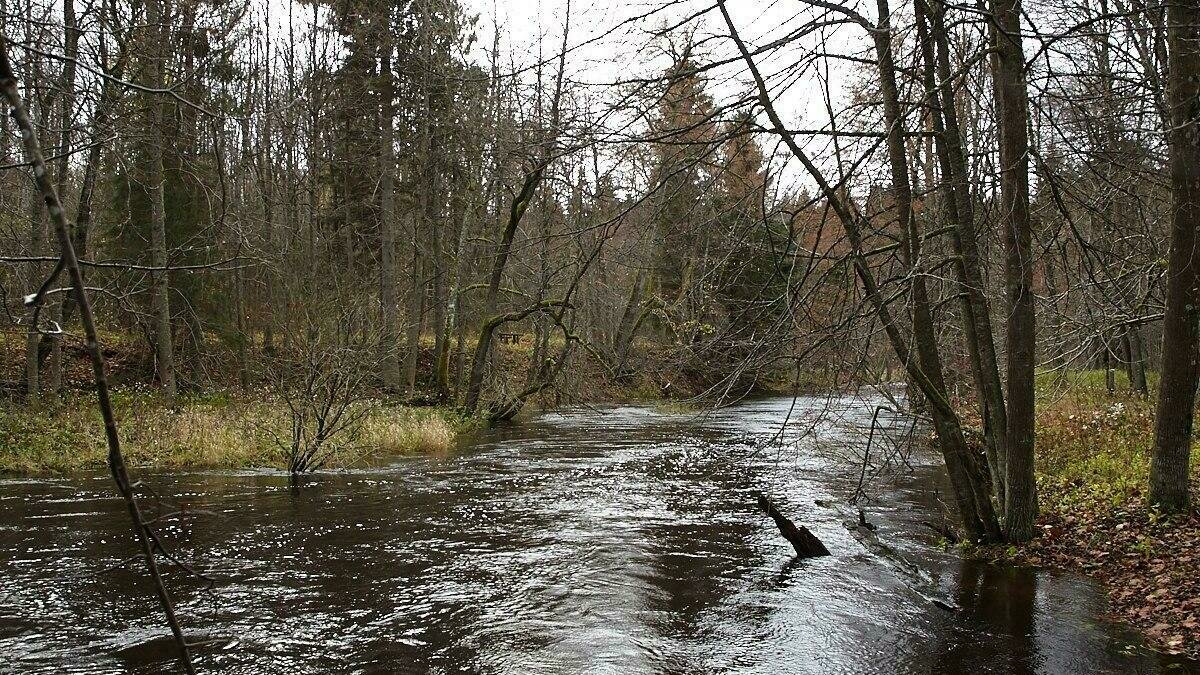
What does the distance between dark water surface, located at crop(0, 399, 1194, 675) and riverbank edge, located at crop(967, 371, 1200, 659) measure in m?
0.32

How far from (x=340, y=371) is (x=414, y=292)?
51.6 feet

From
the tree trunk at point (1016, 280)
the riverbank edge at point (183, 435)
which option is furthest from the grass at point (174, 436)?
the tree trunk at point (1016, 280)

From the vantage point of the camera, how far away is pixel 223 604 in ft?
26.2

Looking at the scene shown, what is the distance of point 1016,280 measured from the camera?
875cm

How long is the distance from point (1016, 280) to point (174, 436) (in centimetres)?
1473

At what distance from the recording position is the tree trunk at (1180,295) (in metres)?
8.63

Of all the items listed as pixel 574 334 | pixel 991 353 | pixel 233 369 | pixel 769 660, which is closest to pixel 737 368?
pixel 769 660

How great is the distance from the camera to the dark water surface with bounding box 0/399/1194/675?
6.85 m

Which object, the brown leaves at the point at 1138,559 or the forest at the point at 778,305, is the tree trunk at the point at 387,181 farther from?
the brown leaves at the point at 1138,559

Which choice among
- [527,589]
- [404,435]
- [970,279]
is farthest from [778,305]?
[404,435]

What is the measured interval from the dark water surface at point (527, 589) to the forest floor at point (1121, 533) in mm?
357

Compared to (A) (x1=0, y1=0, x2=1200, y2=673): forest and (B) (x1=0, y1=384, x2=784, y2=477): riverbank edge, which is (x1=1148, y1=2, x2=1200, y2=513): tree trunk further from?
(B) (x1=0, y1=384, x2=784, y2=477): riverbank edge

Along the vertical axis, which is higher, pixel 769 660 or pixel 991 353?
pixel 991 353

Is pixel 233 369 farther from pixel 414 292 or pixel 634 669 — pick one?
pixel 634 669
